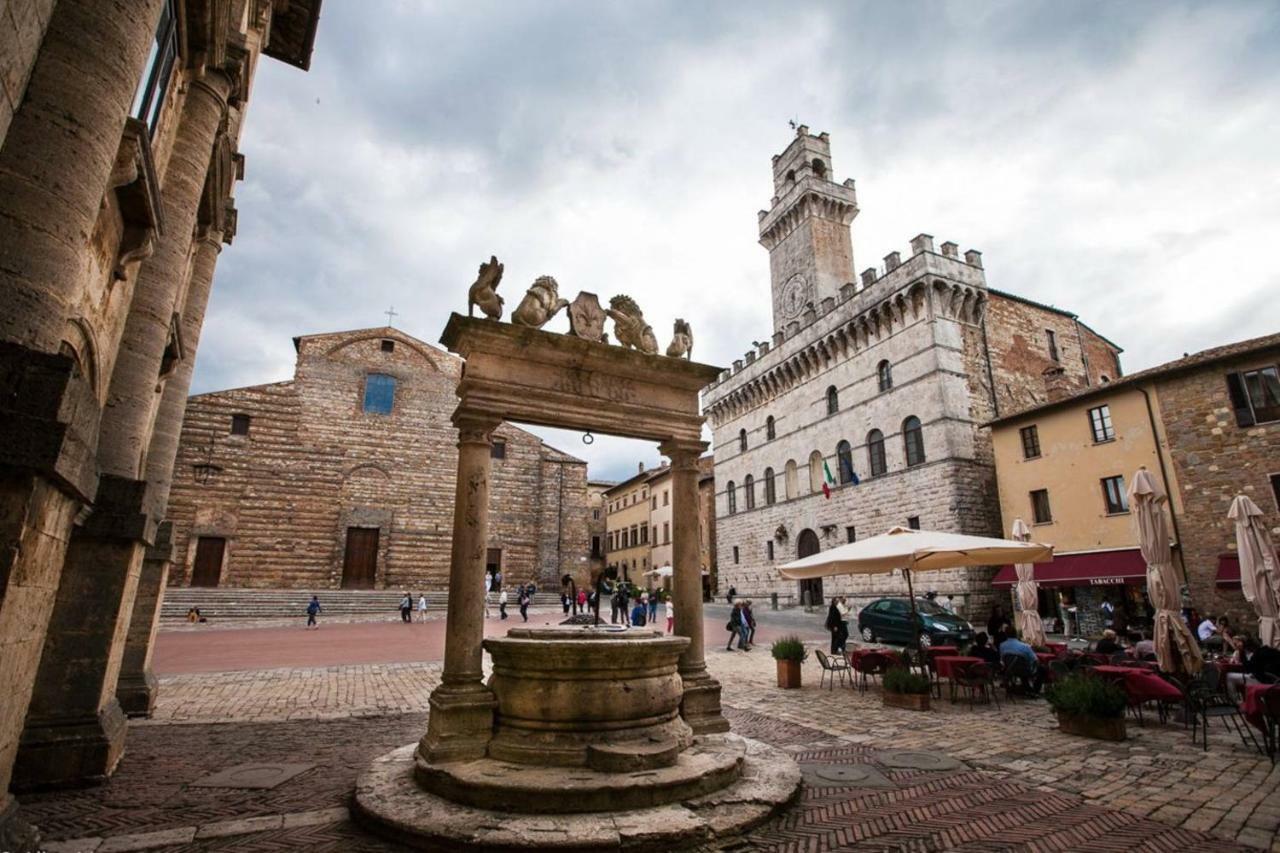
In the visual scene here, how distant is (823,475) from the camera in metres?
30.6

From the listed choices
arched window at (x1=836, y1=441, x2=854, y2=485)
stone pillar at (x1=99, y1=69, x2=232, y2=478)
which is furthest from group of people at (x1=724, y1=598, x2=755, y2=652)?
stone pillar at (x1=99, y1=69, x2=232, y2=478)

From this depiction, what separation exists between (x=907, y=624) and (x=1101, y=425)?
33.5ft

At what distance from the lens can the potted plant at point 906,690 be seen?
873 cm

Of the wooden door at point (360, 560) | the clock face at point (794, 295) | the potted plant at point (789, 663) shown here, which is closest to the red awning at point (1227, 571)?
the potted plant at point (789, 663)

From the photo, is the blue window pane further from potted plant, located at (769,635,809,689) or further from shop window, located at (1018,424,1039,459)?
shop window, located at (1018,424,1039,459)

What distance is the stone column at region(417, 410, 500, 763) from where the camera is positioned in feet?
16.9

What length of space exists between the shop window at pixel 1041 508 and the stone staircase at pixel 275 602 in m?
23.1

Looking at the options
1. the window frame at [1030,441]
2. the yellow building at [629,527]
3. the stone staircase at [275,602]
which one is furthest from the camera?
the yellow building at [629,527]

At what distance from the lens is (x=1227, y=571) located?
642 inches

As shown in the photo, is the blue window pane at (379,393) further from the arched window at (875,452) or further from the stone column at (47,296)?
the stone column at (47,296)

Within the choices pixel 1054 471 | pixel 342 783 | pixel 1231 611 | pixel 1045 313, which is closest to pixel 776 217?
pixel 1045 313

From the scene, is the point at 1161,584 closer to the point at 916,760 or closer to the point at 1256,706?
the point at 1256,706

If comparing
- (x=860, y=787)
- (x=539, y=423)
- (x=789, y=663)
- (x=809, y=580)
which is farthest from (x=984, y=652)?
(x=809, y=580)

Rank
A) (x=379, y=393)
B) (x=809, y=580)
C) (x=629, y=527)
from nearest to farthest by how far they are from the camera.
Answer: (x=809, y=580)
(x=379, y=393)
(x=629, y=527)
